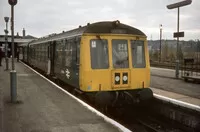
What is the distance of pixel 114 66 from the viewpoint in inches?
438

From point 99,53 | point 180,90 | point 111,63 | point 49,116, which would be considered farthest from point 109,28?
point 180,90

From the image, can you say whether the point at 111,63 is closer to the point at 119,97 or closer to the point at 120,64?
the point at 120,64

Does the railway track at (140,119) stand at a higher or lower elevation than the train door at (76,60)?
lower

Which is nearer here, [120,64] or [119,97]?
[119,97]

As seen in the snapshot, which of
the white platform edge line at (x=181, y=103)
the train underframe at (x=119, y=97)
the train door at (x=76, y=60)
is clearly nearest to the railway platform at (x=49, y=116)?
the train underframe at (x=119, y=97)

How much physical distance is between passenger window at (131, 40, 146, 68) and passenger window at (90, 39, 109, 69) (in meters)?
1.04

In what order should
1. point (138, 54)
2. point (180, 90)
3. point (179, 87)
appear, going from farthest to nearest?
1. point (179, 87)
2. point (180, 90)
3. point (138, 54)

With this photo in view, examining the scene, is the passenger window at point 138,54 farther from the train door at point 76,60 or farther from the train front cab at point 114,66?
the train door at point 76,60

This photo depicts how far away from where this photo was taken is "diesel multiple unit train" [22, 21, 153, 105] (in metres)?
10.8

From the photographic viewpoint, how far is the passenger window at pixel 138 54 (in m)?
11.5

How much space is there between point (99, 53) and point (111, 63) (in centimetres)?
52

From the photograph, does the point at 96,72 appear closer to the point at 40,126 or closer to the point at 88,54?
the point at 88,54

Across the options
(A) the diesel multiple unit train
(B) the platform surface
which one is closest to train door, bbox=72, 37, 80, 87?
(A) the diesel multiple unit train

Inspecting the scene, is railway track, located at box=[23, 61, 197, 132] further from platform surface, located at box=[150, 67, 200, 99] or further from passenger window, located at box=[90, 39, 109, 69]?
platform surface, located at box=[150, 67, 200, 99]
